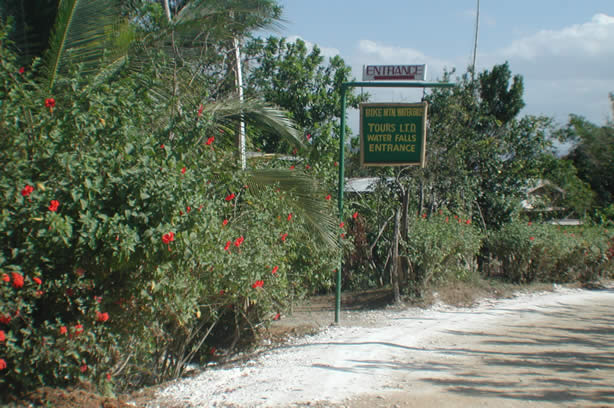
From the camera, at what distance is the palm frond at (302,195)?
7.79 metres

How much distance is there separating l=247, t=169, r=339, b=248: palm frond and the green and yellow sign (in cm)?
137

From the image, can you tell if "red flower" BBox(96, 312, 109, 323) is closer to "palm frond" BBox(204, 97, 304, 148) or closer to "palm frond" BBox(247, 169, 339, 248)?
"palm frond" BBox(247, 169, 339, 248)

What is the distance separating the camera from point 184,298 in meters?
5.30

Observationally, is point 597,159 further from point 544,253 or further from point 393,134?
point 393,134

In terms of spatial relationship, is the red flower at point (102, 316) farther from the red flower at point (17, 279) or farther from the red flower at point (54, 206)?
the red flower at point (54, 206)

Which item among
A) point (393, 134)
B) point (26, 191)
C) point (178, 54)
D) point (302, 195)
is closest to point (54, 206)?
point (26, 191)

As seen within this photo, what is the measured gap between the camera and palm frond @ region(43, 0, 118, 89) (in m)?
6.38

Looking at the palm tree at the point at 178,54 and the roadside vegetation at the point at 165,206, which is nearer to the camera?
the roadside vegetation at the point at 165,206

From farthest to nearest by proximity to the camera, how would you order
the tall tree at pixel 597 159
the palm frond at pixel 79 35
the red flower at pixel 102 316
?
the tall tree at pixel 597 159 → the palm frond at pixel 79 35 → the red flower at pixel 102 316

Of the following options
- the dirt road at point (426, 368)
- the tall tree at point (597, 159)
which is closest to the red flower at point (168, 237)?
the dirt road at point (426, 368)

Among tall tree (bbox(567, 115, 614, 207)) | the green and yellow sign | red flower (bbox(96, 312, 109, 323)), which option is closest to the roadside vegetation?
red flower (bbox(96, 312, 109, 323))

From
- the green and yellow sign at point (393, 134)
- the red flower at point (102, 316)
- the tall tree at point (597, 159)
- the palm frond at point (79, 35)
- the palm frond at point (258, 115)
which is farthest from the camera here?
the tall tree at point (597, 159)

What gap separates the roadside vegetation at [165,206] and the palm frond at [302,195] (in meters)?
0.03

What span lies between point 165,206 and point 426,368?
3586 millimetres
